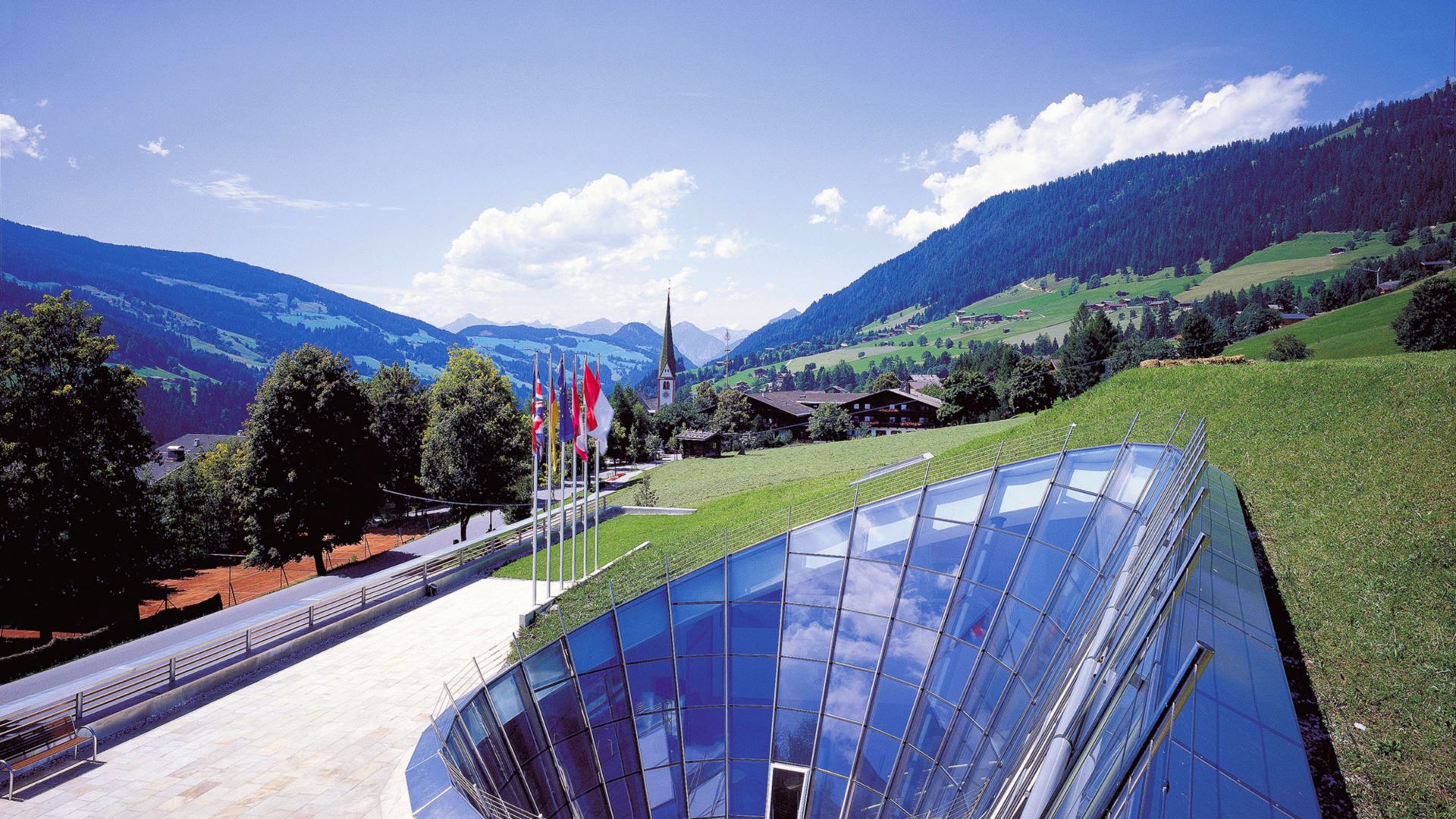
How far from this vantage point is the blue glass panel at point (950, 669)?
18.4 meters

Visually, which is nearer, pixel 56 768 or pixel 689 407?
pixel 56 768

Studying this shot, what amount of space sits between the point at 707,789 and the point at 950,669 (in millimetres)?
7672

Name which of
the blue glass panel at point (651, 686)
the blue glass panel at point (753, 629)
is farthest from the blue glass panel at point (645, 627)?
the blue glass panel at point (753, 629)

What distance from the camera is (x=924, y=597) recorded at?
20328 millimetres

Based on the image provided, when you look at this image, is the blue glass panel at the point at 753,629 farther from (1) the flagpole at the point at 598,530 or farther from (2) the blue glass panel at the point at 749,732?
(1) the flagpole at the point at 598,530

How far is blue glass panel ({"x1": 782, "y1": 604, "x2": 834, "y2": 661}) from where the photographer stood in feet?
67.5

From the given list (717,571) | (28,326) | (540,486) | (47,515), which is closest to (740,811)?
(717,571)

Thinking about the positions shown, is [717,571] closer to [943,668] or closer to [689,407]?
[943,668]

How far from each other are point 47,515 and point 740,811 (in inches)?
1084

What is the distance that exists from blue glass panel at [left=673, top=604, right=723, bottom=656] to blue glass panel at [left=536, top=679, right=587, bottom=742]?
362cm

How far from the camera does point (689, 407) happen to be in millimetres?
118438

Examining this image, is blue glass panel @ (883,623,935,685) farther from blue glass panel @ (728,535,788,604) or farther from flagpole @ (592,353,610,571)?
flagpole @ (592,353,610,571)

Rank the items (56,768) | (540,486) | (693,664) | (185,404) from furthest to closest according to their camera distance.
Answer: (185,404)
(540,486)
(693,664)
(56,768)

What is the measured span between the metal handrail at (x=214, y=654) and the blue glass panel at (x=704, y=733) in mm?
12408
